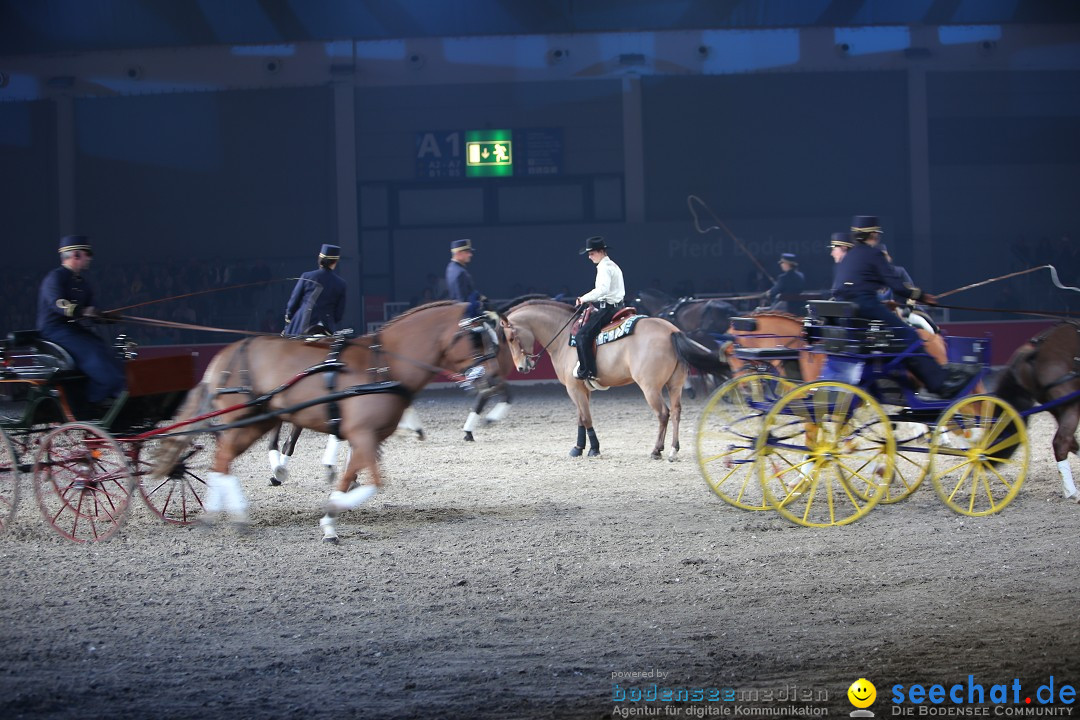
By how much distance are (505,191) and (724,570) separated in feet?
52.1

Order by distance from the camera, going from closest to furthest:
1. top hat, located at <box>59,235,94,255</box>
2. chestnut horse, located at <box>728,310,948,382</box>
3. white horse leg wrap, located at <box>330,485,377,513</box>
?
white horse leg wrap, located at <box>330,485,377,513</box> → top hat, located at <box>59,235,94,255</box> → chestnut horse, located at <box>728,310,948,382</box>

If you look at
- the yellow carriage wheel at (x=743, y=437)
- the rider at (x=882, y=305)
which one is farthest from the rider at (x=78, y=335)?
the rider at (x=882, y=305)

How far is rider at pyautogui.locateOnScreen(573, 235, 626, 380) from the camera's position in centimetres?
1019

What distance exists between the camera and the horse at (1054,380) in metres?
7.58

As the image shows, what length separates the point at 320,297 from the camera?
372 inches

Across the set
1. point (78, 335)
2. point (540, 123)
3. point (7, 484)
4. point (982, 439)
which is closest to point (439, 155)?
point (540, 123)

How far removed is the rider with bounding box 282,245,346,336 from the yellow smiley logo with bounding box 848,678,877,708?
250 inches

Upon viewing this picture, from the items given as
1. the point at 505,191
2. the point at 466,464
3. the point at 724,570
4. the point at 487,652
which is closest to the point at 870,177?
the point at 505,191

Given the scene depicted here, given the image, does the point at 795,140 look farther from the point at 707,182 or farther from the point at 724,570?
the point at 724,570

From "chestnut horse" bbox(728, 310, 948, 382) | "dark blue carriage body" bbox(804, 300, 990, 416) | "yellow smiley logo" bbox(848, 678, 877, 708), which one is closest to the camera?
"yellow smiley logo" bbox(848, 678, 877, 708)

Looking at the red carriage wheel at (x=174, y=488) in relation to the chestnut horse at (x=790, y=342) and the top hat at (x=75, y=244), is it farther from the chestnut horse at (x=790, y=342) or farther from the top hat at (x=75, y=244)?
the chestnut horse at (x=790, y=342)

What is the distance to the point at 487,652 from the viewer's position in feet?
15.0

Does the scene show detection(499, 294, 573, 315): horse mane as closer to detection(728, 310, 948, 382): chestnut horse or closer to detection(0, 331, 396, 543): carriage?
detection(728, 310, 948, 382): chestnut horse

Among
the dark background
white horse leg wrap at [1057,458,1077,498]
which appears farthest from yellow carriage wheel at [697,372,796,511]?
the dark background
